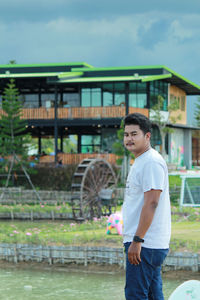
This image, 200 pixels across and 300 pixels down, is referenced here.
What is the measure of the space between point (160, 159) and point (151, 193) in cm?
32

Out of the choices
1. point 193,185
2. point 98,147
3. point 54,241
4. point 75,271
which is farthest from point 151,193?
point 98,147

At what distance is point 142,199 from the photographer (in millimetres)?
4641

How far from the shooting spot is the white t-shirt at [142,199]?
458 centimetres

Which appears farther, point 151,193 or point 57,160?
point 57,160

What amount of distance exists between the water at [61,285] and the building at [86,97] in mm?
19818

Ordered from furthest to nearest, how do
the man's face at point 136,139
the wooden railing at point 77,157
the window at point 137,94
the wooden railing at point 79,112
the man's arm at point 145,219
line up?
the window at point 137,94, the wooden railing at point 79,112, the wooden railing at point 77,157, the man's face at point 136,139, the man's arm at point 145,219

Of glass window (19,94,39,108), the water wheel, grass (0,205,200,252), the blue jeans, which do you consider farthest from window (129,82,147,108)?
the blue jeans

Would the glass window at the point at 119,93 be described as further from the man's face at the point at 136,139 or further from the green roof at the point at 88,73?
the man's face at the point at 136,139

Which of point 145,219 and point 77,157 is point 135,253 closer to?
point 145,219

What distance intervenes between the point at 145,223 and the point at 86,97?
31030mm

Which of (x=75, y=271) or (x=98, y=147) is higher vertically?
(x=98, y=147)

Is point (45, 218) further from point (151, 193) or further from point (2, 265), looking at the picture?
point (151, 193)

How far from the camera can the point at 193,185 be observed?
59.3ft

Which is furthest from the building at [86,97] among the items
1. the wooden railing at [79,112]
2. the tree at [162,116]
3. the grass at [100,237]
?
the grass at [100,237]
